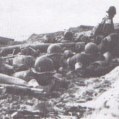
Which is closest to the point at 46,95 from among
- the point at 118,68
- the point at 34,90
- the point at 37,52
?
the point at 34,90

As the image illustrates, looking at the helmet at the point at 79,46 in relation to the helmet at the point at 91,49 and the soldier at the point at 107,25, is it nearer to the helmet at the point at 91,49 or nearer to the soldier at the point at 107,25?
the soldier at the point at 107,25

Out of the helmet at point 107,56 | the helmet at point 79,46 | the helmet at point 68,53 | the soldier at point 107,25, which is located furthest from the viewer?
the soldier at point 107,25

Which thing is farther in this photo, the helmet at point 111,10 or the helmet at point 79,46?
the helmet at point 111,10

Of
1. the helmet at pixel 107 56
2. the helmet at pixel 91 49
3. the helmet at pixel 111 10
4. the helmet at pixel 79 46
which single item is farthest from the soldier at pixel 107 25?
the helmet at pixel 91 49

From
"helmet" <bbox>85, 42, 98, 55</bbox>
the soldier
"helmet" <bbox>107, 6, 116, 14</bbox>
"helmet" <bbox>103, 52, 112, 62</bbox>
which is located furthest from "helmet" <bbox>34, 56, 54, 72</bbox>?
"helmet" <bbox>107, 6, 116, 14</bbox>

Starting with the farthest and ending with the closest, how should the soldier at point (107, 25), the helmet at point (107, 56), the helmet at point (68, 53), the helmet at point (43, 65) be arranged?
the soldier at point (107, 25) < the helmet at point (68, 53) < the helmet at point (107, 56) < the helmet at point (43, 65)

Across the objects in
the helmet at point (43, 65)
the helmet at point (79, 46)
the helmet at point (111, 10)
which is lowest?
the helmet at point (43, 65)

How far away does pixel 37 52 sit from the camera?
1980cm

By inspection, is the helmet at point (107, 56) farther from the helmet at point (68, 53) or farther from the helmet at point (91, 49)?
the helmet at point (68, 53)

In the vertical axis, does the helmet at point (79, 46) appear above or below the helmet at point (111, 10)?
below

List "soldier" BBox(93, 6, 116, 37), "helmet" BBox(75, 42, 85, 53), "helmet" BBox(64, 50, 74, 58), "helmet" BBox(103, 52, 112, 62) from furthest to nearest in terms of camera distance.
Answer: "soldier" BBox(93, 6, 116, 37)
"helmet" BBox(75, 42, 85, 53)
"helmet" BBox(64, 50, 74, 58)
"helmet" BBox(103, 52, 112, 62)

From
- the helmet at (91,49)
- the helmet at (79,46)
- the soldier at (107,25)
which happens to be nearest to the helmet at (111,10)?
the soldier at (107,25)

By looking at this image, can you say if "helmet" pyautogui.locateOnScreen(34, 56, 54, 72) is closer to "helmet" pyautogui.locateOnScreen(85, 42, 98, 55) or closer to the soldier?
"helmet" pyautogui.locateOnScreen(85, 42, 98, 55)

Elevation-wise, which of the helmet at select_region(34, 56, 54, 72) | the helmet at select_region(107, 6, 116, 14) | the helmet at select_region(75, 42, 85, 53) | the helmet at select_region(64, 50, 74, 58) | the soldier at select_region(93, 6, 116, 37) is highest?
the helmet at select_region(107, 6, 116, 14)
